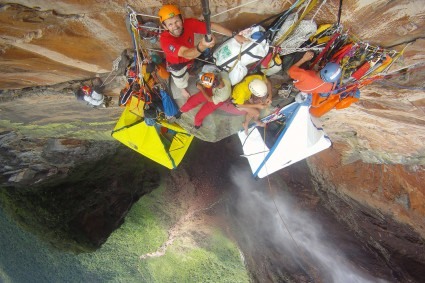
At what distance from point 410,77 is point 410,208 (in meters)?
4.07

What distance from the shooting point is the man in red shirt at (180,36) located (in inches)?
117

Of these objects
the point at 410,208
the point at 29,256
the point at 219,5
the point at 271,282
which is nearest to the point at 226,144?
the point at 271,282

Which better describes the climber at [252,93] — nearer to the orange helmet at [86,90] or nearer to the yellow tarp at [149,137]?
the yellow tarp at [149,137]

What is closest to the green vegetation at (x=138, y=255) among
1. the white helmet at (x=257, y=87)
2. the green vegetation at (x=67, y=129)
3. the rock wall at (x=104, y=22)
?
the green vegetation at (x=67, y=129)

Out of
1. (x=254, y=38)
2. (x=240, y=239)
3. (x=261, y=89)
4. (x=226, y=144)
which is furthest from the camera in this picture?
(x=226, y=144)

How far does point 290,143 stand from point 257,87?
1753mm

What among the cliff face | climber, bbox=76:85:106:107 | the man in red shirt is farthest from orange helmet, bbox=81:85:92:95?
the man in red shirt

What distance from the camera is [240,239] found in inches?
355

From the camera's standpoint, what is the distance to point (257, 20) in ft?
11.1

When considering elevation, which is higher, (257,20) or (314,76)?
(257,20)

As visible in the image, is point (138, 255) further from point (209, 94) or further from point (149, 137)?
point (209, 94)

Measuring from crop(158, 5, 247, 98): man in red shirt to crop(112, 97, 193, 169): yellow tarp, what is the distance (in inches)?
74.6

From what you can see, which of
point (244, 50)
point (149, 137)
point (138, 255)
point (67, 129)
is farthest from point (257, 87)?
point (138, 255)

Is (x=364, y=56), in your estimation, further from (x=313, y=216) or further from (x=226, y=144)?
(x=226, y=144)
